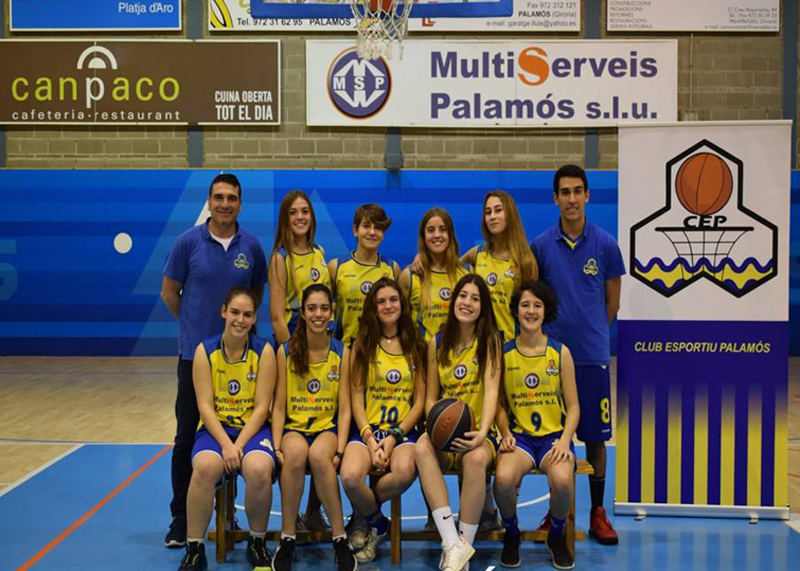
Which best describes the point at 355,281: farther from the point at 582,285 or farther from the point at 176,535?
the point at 176,535

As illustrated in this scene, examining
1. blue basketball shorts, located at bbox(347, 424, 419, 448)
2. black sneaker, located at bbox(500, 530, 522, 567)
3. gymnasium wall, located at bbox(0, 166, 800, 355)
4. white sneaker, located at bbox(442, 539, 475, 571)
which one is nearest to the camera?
white sneaker, located at bbox(442, 539, 475, 571)

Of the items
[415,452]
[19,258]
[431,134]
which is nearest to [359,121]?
[431,134]

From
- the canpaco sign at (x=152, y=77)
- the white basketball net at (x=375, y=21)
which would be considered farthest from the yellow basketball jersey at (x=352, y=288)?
the canpaco sign at (x=152, y=77)

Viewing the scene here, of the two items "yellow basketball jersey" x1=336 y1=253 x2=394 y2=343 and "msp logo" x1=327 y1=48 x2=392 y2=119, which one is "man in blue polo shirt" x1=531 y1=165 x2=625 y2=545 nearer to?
"yellow basketball jersey" x1=336 y1=253 x2=394 y2=343

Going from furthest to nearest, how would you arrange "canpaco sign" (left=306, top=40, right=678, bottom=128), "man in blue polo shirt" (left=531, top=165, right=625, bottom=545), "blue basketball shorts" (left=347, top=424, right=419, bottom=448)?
1. "canpaco sign" (left=306, top=40, right=678, bottom=128)
2. "man in blue polo shirt" (left=531, top=165, right=625, bottom=545)
3. "blue basketball shorts" (left=347, top=424, right=419, bottom=448)

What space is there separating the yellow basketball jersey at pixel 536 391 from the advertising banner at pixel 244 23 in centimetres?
783

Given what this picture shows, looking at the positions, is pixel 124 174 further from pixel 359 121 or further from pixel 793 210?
pixel 793 210

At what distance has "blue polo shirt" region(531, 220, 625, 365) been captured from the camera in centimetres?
454

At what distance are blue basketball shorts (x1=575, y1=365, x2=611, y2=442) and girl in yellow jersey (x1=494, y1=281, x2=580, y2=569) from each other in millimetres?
210

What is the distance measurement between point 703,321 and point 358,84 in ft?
23.7

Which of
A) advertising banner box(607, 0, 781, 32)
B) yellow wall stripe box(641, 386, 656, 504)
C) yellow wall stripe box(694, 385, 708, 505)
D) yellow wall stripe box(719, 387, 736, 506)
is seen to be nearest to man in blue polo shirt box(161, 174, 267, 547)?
yellow wall stripe box(641, 386, 656, 504)

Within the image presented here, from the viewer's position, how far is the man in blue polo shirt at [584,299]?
4.53 metres

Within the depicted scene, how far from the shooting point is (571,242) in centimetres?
460

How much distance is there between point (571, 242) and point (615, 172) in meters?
7.07
